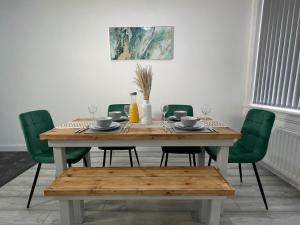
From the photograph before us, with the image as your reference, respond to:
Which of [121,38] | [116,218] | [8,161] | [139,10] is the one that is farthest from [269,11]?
[8,161]

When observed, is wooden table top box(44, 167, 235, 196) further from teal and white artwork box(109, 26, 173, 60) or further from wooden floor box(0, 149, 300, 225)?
teal and white artwork box(109, 26, 173, 60)

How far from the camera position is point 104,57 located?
9.71 ft

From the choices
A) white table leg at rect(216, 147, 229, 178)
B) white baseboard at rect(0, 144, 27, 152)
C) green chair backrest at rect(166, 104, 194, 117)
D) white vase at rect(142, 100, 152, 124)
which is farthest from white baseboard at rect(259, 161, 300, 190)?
white baseboard at rect(0, 144, 27, 152)

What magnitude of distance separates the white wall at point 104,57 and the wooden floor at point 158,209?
4.02ft

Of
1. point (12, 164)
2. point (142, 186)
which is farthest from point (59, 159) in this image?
point (12, 164)

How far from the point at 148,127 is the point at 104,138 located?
0.40 m

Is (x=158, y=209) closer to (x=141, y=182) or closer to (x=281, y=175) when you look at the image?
(x=141, y=182)

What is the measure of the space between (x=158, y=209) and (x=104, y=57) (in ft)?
7.12

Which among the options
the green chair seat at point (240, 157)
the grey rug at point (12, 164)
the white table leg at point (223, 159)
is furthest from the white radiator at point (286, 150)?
the grey rug at point (12, 164)

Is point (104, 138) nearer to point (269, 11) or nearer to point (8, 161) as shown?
point (8, 161)

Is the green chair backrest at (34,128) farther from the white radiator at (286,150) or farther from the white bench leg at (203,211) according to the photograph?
the white radiator at (286,150)

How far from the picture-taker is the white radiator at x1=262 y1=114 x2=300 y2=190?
199 cm

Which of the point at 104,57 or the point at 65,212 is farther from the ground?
the point at 104,57

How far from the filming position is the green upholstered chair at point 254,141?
1742mm
